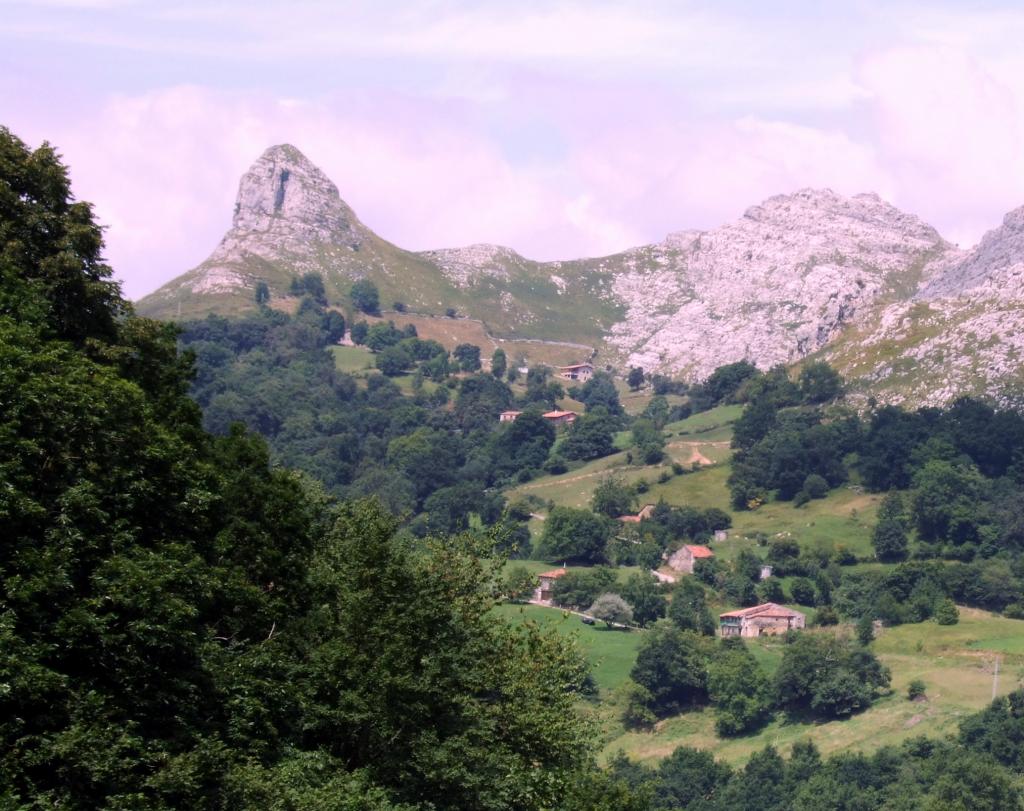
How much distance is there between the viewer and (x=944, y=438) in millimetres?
199375

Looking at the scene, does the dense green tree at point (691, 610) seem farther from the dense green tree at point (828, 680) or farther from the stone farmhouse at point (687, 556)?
the dense green tree at point (828, 680)

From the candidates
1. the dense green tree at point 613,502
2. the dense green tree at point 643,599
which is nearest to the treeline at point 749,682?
the dense green tree at point 643,599

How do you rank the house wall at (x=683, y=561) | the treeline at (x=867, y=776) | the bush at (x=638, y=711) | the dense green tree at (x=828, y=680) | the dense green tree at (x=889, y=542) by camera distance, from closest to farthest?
the treeline at (x=867, y=776) < the dense green tree at (x=828, y=680) < the bush at (x=638, y=711) < the dense green tree at (x=889, y=542) < the house wall at (x=683, y=561)

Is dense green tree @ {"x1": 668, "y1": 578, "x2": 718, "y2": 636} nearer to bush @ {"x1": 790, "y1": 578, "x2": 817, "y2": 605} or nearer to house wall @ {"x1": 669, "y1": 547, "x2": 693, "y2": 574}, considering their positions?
bush @ {"x1": 790, "y1": 578, "x2": 817, "y2": 605}

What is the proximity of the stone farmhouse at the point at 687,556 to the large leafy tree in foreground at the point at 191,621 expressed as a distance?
129225 millimetres

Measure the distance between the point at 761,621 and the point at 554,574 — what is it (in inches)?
915

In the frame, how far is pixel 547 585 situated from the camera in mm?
163875

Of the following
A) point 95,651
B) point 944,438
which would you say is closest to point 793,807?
point 95,651

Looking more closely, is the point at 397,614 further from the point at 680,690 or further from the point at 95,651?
the point at 680,690

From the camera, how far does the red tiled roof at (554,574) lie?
16073 centimetres

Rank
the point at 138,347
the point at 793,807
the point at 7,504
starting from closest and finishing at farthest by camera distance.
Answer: the point at 7,504, the point at 138,347, the point at 793,807

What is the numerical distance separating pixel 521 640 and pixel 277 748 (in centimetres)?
1044

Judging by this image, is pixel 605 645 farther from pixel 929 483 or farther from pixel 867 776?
pixel 929 483

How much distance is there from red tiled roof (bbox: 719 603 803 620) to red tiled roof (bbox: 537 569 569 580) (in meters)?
17.4
